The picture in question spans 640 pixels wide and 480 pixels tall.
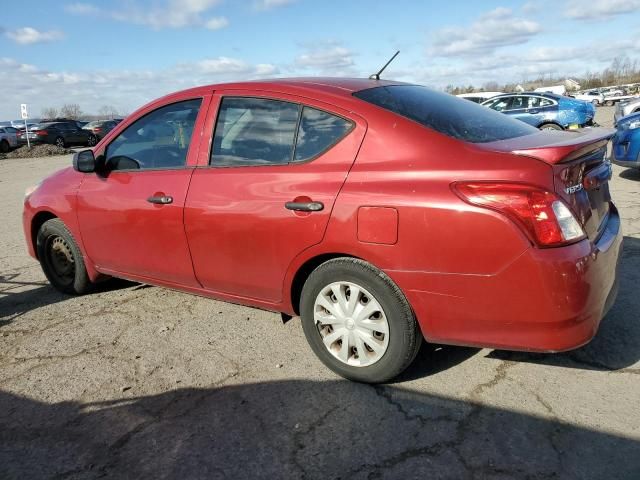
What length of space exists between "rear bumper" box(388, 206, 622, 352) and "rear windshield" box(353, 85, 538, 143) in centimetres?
77

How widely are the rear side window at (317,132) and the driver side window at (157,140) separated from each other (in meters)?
0.93

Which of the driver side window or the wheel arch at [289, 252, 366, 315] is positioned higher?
the driver side window

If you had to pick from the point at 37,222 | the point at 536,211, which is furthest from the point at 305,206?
the point at 37,222

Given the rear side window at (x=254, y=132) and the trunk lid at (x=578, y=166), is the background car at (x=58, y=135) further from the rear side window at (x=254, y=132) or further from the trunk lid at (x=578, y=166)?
the trunk lid at (x=578, y=166)

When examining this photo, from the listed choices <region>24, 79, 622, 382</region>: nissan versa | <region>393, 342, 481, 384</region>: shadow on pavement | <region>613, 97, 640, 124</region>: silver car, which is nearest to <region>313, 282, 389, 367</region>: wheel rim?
<region>24, 79, 622, 382</region>: nissan versa

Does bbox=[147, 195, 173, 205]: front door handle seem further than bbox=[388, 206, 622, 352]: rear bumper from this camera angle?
Yes

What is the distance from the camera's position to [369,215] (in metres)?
2.76

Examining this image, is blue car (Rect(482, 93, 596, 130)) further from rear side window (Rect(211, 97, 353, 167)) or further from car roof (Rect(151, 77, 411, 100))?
rear side window (Rect(211, 97, 353, 167))

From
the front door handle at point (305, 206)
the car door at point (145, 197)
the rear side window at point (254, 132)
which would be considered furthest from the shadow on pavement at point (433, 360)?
the car door at point (145, 197)

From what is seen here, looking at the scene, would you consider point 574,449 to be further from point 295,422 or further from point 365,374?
point 295,422

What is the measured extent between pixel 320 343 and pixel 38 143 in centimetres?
3159

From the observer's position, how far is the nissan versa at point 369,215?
2480 mm

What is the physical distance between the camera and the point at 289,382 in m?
3.12

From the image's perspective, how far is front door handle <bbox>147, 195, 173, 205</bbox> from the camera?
11.9 ft
